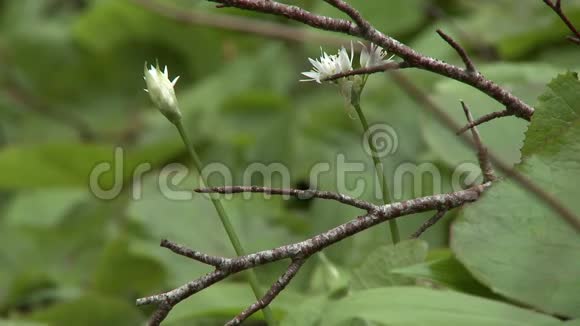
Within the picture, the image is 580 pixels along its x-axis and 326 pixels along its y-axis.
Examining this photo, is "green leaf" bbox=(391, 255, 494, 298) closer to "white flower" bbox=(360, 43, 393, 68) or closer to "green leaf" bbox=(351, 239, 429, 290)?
"green leaf" bbox=(351, 239, 429, 290)

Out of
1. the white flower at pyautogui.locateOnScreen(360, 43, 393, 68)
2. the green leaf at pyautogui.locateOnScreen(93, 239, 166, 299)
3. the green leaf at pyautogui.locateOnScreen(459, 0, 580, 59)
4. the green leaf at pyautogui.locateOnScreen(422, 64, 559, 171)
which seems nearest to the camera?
the white flower at pyautogui.locateOnScreen(360, 43, 393, 68)

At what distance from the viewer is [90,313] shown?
126 cm

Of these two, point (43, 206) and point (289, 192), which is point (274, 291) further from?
point (43, 206)

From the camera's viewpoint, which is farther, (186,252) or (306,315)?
(306,315)

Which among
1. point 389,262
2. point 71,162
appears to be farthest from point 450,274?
point 71,162

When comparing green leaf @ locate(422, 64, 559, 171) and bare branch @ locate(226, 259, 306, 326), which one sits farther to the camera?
green leaf @ locate(422, 64, 559, 171)

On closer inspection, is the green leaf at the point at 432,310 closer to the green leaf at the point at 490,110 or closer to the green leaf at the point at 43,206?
the green leaf at the point at 490,110

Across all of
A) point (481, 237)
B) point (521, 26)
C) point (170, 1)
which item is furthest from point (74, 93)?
point (481, 237)

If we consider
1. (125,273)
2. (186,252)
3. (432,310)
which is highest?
(125,273)

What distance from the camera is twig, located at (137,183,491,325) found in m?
0.60

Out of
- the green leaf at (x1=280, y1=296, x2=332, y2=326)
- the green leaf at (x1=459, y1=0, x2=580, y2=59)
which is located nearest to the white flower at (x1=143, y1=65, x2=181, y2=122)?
the green leaf at (x1=280, y1=296, x2=332, y2=326)

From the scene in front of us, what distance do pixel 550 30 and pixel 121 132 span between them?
112 centimetres

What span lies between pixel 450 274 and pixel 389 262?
0.08m

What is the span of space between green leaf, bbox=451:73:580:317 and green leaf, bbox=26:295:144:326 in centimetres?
78
